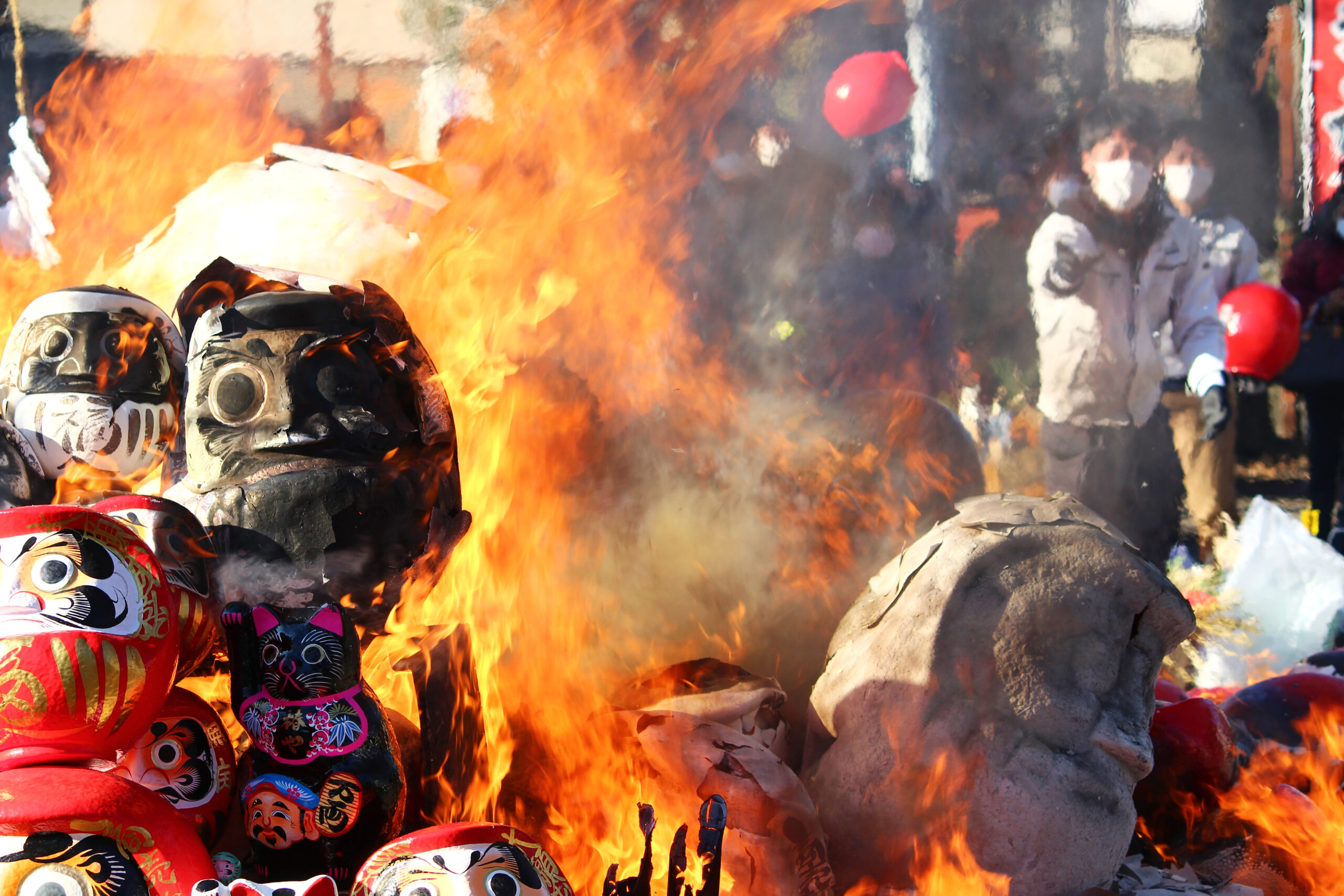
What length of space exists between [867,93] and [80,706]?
5402mm

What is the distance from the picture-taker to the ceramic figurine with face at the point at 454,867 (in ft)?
5.36

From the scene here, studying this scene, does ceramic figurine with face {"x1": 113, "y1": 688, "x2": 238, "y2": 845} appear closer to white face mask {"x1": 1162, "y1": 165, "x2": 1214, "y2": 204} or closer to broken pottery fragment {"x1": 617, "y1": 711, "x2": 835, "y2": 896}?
broken pottery fragment {"x1": 617, "y1": 711, "x2": 835, "y2": 896}

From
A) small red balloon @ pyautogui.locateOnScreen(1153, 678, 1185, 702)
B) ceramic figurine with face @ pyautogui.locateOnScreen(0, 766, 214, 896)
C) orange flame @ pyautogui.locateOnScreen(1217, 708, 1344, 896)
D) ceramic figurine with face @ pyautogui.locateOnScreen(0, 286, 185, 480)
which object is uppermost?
ceramic figurine with face @ pyautogui.locateOnScreen(0, 286, 185, 480)

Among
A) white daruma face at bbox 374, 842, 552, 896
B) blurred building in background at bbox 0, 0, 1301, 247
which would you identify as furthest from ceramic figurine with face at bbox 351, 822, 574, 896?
blurred building in background at bbox 0, 0, 1301, 247

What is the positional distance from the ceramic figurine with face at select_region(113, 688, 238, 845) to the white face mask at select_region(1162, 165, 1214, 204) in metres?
6.46

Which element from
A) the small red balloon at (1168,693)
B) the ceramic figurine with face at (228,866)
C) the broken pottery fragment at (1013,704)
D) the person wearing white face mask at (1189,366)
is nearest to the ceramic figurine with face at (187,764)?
the ceramic figurine with face at (228,866)

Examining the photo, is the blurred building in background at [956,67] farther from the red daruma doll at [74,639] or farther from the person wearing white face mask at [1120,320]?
the red daruma doll at [74,639]

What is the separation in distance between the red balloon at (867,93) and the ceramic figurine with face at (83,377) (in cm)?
454

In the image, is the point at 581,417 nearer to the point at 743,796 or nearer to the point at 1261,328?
the point at 743,796

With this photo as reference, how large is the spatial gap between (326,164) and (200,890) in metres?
2.10

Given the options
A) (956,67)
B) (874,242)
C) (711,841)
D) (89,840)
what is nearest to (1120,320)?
(874,242)

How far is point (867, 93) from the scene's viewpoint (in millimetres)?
5797

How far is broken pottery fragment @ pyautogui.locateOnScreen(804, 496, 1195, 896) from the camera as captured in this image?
2.39m

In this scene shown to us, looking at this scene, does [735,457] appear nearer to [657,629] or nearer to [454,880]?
[657,629]
